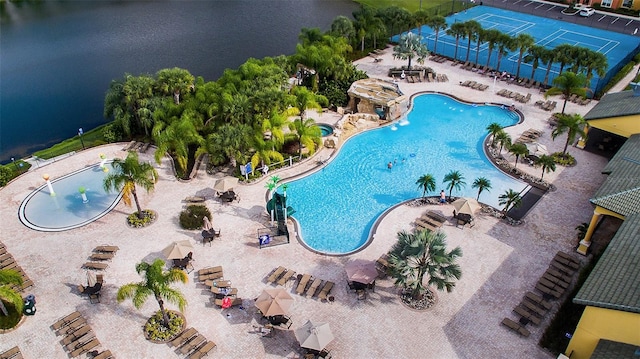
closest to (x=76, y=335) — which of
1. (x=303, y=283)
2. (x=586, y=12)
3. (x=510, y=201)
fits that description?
(x=303, y=283)

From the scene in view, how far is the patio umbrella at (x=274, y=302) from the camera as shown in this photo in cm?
2642

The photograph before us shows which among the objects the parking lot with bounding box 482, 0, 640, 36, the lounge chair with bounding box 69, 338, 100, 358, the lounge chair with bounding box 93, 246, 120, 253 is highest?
the parking lot with bounding box 482, 0, 640, 36

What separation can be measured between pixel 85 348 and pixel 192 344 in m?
5.83

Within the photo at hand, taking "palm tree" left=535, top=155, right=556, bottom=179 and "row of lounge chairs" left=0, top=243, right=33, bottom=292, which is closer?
"row of lounge chairs" left=0, top=243, right=33, bottom=292

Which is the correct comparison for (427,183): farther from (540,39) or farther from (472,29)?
(540,39)

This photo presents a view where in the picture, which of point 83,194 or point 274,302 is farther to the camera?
point 83,194

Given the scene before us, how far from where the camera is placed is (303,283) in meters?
29.5

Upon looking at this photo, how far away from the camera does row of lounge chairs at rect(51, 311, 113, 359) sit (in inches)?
1009

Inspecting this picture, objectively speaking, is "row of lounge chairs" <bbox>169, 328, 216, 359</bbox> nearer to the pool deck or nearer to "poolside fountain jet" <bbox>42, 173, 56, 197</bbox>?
the pool deck

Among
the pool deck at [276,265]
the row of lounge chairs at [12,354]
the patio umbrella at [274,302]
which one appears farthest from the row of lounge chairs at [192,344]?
the row of lounge chairs at [12,354]

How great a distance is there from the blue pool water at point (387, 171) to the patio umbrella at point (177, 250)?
27.0ft

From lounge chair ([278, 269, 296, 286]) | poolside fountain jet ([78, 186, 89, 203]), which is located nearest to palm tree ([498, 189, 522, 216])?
lounge chair ([278, 269, 296, 286])

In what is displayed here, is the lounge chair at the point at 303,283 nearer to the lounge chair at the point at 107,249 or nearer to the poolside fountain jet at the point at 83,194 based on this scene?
the lounge chair at the point at 107,249

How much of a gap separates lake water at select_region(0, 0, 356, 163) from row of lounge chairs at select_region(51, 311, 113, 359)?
1060 inches
